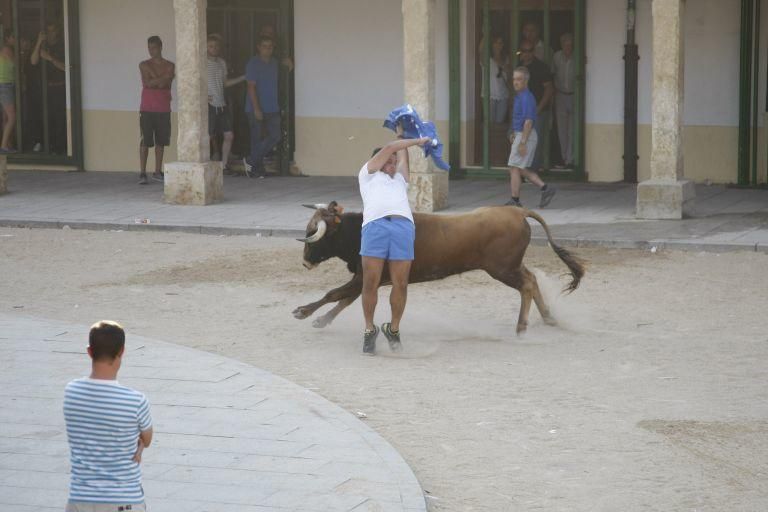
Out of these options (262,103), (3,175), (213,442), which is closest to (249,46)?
(262,103)

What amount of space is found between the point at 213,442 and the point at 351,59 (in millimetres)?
13543

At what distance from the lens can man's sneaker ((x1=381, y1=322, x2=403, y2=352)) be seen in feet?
32.1

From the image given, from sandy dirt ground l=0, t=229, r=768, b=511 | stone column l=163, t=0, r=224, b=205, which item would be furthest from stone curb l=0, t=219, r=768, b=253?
stone column l=163, t=0, r=224, b=205

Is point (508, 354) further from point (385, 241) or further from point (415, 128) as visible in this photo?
point (415, 128)

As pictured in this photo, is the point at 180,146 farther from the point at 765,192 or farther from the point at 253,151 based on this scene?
the point at 765,192

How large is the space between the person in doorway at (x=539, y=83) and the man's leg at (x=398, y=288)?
31.6ft

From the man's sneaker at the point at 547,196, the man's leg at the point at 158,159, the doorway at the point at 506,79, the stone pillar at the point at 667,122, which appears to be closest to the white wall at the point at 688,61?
the doorway at the point at 506,79

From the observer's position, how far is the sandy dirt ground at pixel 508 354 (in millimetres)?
7012

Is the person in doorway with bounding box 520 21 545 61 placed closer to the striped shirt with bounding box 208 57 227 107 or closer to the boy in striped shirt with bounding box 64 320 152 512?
the striped shirt with bounding box 208 57 227 107

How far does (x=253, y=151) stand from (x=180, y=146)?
279 cm

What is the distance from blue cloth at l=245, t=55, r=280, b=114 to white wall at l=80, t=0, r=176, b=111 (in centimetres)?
174

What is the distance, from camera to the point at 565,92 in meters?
19.4

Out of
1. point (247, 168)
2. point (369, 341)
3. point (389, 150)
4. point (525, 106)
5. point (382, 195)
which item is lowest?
point (369, 341)

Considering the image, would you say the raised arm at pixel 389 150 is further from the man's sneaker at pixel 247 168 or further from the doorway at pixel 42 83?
the doorway at pixel 42 83
